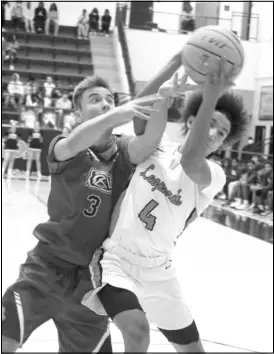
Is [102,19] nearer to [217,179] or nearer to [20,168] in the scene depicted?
[20,168]

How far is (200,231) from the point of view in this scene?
5.06 metres

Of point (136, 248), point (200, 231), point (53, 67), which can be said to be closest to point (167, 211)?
point (136, 248)

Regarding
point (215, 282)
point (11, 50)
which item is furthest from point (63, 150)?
point (11, 50)

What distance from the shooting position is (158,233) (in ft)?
4.25

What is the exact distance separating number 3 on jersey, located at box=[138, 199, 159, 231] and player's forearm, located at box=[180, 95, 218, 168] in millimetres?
185

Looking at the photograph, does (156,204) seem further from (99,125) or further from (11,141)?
(11,141)

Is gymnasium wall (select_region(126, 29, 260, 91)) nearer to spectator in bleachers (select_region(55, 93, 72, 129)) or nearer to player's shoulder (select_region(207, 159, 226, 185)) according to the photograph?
player's shoulder (select_region(207, 159, 226, 185))

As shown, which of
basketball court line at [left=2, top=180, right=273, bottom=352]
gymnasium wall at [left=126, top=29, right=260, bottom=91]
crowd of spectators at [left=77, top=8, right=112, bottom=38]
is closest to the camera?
basketball court line at [left=2, top=180, right=273, bottom=352]

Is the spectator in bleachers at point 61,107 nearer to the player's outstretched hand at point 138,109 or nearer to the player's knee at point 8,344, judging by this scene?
the player's knee at point 8,344

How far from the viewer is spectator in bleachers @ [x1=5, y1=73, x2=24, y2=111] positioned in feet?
20.6

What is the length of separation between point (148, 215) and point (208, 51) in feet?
1.35

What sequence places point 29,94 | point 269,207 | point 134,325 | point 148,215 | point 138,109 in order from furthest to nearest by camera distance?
point 29,94 → point 269,207 → point 148,215 → point 134,325 → point 138,109

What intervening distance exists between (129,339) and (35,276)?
0.87 feet

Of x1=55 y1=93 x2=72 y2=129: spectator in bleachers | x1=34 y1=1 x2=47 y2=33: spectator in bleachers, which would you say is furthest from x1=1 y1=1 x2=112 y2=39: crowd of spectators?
x1=55 y1=93 x2=72 y2=129: spectator in bleachers
